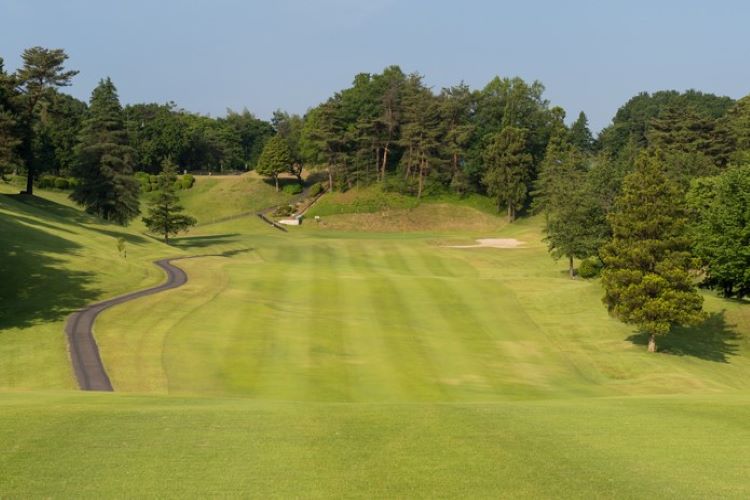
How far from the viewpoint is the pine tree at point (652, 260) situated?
41.6 meters

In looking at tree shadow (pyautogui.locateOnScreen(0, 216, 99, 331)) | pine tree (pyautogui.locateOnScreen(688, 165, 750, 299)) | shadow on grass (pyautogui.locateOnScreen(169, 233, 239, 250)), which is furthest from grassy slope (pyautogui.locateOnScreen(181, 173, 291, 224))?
pine tree (pyautogui.locateOnScreen(688, 165, 750, 299))

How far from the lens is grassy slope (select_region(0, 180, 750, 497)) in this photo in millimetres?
14570

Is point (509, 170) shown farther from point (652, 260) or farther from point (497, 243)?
point (652, 260)

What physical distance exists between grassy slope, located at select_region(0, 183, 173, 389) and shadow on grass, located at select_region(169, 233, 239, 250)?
6866mm

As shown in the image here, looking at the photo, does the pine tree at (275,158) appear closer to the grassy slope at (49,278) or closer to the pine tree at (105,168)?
the pine tree at (105,168)

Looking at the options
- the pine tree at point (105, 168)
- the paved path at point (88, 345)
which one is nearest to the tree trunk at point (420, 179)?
the pine tree at point (105, 168)

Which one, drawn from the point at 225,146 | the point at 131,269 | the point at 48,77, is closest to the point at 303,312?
the point at 131,269

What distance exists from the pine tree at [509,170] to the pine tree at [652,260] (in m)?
76.8

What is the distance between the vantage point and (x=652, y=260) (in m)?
42.7

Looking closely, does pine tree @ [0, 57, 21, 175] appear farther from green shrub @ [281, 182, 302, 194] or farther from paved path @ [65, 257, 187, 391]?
green shrub @ [281, 182, 302, 194]

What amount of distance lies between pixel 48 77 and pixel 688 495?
11024cm

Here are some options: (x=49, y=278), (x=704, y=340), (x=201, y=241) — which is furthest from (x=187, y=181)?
(x=704, y=340)

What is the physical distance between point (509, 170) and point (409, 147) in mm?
19249

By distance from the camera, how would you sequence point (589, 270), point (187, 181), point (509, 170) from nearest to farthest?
point (589, 270), point (509, 170), point (187, 181)
